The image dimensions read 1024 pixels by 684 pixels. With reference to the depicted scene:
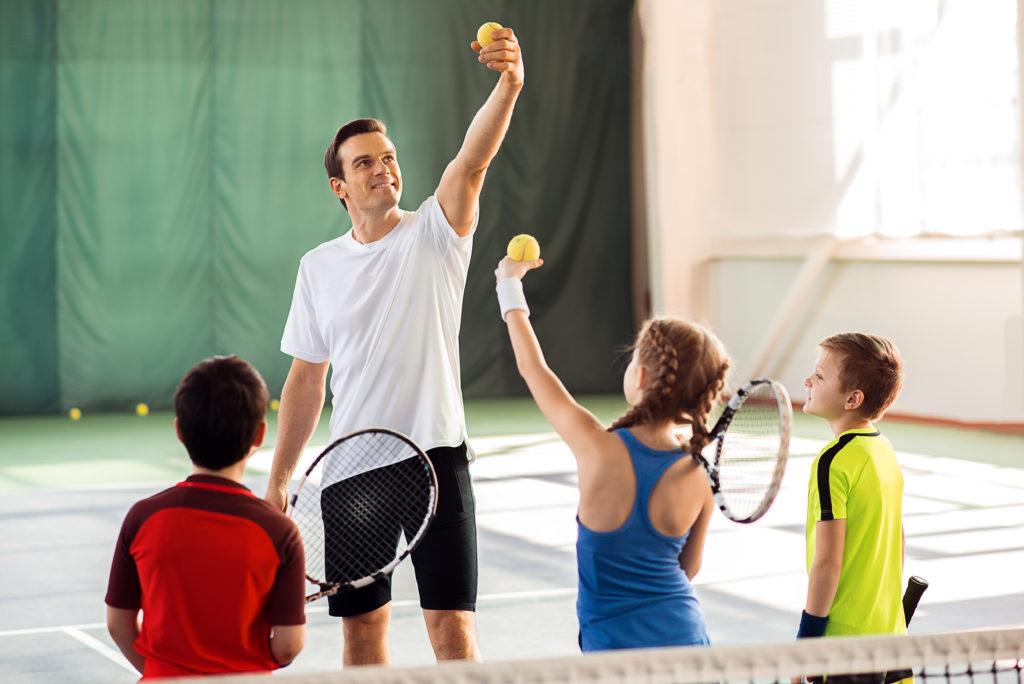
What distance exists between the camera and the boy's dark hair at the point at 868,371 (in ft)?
9.50

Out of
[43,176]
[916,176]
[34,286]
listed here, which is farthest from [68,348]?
[916,176]

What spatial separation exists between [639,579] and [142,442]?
8.95 metres

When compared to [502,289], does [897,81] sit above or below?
above

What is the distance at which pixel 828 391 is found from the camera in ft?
9.54

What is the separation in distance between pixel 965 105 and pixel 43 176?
809 cm

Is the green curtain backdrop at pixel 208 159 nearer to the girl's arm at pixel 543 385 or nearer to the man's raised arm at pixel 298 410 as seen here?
the man's raised arm at pixel 298 410

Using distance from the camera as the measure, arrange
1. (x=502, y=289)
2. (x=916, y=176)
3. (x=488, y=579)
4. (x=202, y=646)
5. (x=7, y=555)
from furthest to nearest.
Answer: (x=916, y=176), (x=7, y=555), (x=488, y=579), (x=502, y=289), (x=202, y=646)

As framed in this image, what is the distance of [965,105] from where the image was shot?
37.5 ft

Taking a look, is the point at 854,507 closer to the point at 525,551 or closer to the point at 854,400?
the point at 854,400

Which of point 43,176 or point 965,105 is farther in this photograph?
point 43,176

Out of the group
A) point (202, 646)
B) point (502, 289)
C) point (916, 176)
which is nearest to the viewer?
point (202, 646)

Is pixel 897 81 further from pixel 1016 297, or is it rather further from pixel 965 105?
pixel 1016 297

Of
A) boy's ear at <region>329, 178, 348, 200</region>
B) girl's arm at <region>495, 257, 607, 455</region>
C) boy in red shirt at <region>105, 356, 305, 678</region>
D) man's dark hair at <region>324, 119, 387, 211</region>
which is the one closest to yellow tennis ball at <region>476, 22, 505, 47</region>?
man's dark hair at <region>324, 119, 387, 211</region>

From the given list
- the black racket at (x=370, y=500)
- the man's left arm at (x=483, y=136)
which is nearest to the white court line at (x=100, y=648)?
the black racket at (x=370, y=500)
